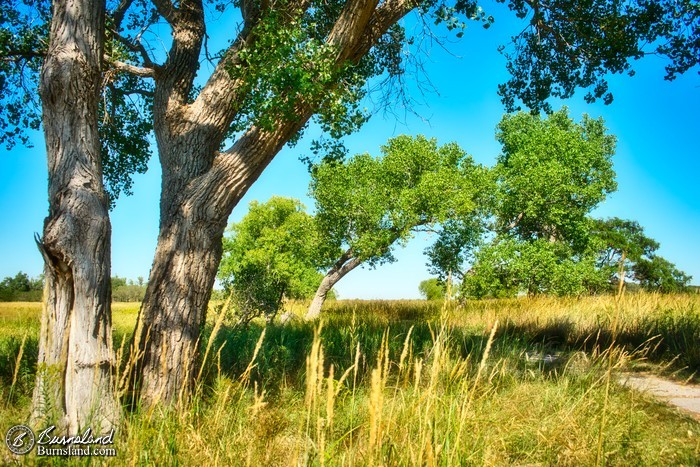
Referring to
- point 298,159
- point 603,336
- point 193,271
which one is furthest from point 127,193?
point 603,336

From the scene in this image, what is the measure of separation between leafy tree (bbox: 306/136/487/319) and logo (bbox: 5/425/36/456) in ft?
54.6

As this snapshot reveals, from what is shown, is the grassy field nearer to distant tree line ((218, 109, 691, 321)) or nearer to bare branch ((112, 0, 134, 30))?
bare branch ((112, 0, 134, 30))

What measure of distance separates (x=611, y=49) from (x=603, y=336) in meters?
5.54

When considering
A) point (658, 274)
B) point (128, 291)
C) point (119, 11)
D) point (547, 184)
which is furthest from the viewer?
point (128, 291)

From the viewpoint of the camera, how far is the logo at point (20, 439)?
3.12m

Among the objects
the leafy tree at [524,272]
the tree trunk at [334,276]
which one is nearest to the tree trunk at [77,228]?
the tree trunk at [334,276]

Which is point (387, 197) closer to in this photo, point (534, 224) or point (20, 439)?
point (534, 224)

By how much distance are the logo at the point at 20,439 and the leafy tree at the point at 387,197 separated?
16628mm

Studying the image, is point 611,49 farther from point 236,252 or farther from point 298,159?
point 236,252

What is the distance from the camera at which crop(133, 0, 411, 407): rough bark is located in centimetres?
527

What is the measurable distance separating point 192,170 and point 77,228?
5.44 ft

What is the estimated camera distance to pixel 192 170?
5816 mm

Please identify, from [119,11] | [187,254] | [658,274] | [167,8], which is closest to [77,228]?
[187,254]

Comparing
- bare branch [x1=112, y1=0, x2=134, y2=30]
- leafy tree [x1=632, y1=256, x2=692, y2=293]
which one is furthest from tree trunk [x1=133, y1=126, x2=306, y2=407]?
leafy tree [x1=632, y1=256, x2=692, y2=293]
